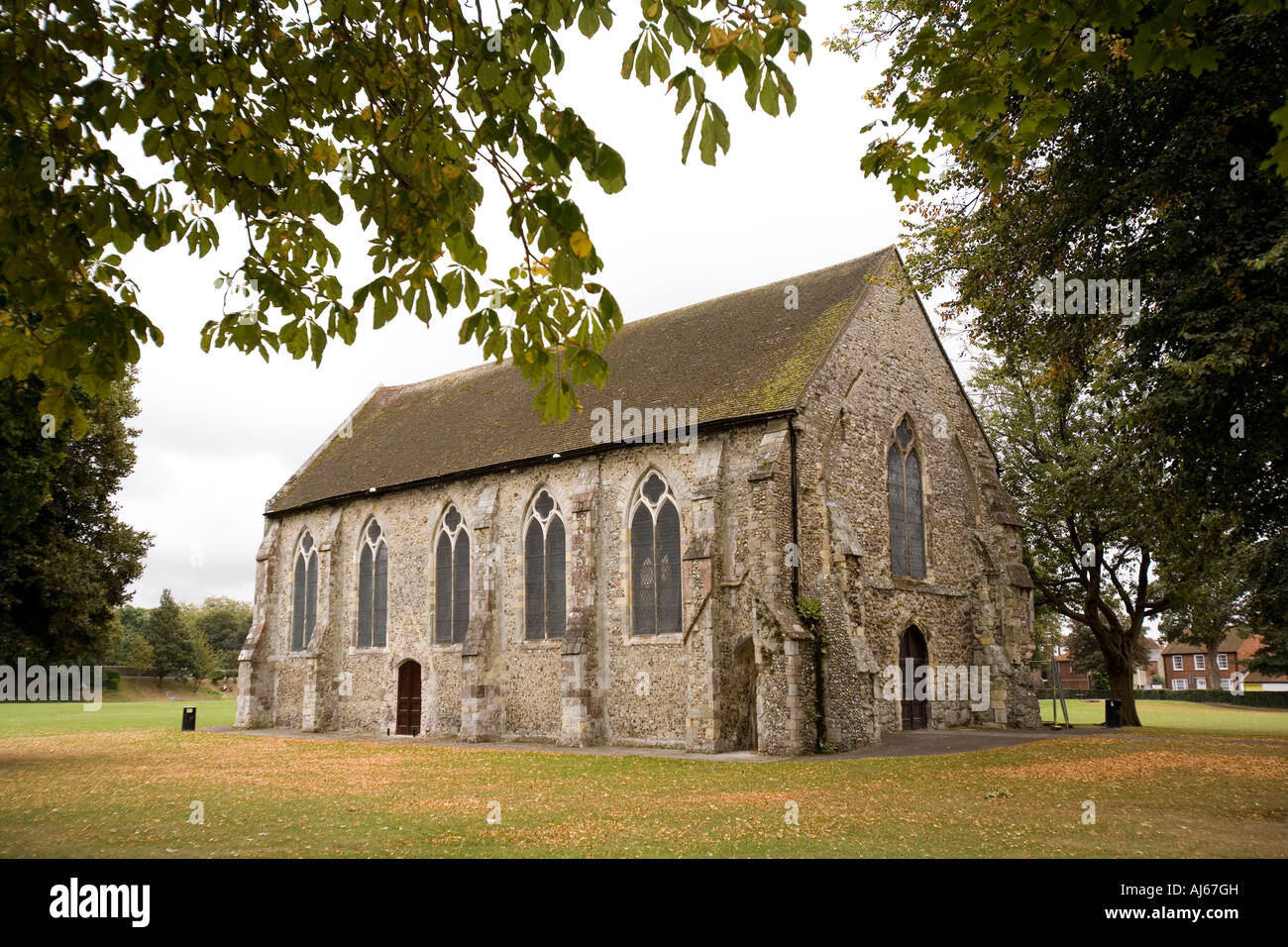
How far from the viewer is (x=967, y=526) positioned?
85.4 feet

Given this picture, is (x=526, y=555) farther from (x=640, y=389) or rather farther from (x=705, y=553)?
(x=705, y=553)

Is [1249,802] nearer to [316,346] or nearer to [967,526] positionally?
[316,346]

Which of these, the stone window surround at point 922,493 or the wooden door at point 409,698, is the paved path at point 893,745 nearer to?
the wooden door at point 409,698

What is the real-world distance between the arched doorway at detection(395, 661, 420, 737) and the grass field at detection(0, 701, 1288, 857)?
285 inches

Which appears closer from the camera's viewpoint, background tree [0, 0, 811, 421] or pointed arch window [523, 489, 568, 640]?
background tree [0, 0, 811, 421]

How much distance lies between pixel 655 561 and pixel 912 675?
7.20m

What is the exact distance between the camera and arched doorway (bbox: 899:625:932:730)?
23.1m

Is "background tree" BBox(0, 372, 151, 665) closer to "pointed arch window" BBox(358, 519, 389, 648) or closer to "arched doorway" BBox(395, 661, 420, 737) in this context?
"pointed arch window" BBox(358, 519, 389, 648)

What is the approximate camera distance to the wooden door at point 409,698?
2802 cm

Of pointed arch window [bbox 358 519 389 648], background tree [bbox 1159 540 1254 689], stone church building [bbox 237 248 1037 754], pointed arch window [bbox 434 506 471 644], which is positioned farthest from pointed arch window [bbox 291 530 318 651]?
background tree [bbox 1159 540 1254 689]

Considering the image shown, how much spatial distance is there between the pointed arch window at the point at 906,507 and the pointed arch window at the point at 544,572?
8826 mm

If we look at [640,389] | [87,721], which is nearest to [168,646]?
[87,721]

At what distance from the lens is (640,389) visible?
25391mm

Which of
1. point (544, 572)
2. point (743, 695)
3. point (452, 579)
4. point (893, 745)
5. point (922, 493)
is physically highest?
point (922, 493)
